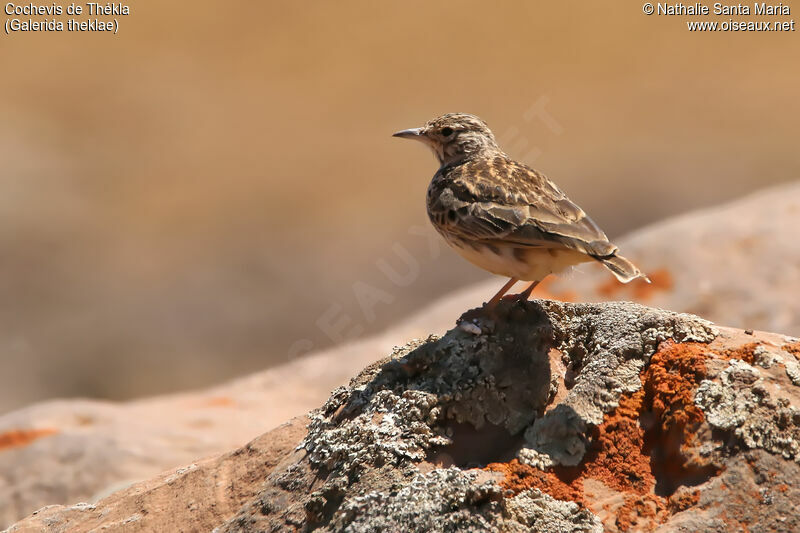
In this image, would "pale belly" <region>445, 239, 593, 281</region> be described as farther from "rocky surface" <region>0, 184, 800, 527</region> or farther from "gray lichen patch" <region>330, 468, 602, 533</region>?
"gray lichen patch" <region>330, 468, 602, 533</region>

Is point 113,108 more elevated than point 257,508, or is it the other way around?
point 113,108

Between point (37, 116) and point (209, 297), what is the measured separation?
6.30 meters

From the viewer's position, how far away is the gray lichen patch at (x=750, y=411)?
15.0 feet

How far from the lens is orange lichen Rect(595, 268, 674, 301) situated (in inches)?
359

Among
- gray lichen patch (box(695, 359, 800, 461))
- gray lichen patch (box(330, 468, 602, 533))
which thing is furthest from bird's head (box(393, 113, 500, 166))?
gray lichen patch (box(330, 468, 602, 533))

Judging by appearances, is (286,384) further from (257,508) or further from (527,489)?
(527,489)

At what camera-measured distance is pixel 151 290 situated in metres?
18.2

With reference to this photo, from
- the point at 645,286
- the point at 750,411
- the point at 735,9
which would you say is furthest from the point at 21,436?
the point at 735,9

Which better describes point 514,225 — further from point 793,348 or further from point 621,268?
point 793,348

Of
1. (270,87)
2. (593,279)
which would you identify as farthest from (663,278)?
(270,87)

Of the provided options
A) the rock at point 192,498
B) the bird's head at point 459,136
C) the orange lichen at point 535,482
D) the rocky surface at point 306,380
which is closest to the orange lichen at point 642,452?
the orange lichen at point 535,482

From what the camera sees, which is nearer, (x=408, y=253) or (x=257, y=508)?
(x=257, y=508)

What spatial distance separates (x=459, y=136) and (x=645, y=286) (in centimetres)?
253

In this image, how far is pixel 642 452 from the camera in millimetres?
4859
